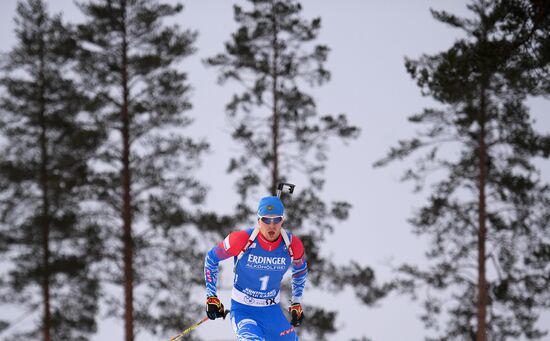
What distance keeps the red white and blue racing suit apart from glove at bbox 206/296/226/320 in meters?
0.14

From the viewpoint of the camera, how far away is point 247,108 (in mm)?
17953

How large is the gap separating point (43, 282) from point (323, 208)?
8.83 metres

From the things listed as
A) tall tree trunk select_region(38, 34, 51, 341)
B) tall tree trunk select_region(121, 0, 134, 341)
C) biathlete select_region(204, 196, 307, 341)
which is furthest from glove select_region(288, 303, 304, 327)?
tall tree trunk select_region(38, 34, 51, 341)

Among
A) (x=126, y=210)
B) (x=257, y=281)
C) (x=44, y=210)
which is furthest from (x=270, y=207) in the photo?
(x=44, y=210)

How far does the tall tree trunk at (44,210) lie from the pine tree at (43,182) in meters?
0.03

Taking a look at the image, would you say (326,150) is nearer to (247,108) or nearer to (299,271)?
Answer: (247,108)

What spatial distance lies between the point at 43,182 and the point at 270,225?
12.2 m

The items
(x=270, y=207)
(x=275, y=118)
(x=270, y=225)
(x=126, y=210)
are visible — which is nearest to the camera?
(x=270, y=207)

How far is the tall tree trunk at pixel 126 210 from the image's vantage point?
1630 centimetres

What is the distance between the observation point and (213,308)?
7562 mm

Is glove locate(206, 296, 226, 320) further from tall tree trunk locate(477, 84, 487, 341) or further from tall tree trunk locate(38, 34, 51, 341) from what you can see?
tall tree trunk locate(38, 34, 51, 341)

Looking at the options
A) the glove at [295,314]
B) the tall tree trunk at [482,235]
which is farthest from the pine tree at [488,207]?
the glove at [295,314]

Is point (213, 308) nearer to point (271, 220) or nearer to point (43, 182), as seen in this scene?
point (271, 220)

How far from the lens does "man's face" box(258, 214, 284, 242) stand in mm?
7363
